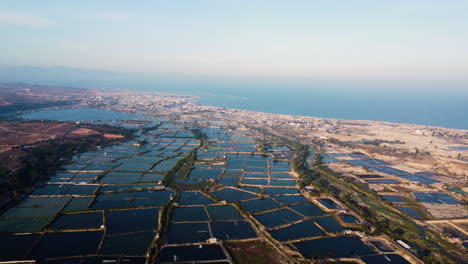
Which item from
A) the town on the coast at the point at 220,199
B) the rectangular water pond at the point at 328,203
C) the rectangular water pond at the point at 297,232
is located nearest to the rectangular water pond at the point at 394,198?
the town on the coast at the point at 220,199

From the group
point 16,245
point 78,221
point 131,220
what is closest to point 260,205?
point 131,220

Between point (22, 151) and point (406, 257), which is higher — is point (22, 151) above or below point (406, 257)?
above

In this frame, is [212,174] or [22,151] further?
[22,151]

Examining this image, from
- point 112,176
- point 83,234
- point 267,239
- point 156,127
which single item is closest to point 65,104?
point 156,127

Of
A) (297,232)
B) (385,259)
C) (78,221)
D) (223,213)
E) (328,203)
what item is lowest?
(385,259)

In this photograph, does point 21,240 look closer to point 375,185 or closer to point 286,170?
point 286,170

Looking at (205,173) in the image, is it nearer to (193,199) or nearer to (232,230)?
(193,199)
